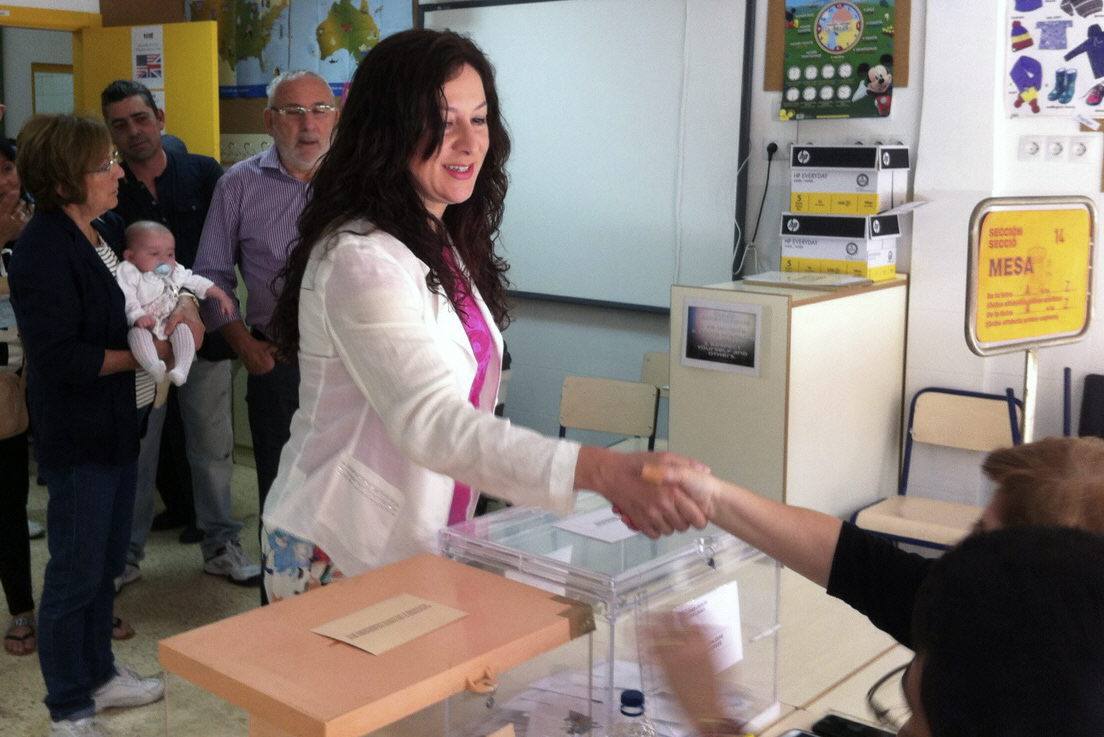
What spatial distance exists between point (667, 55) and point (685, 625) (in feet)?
11.6

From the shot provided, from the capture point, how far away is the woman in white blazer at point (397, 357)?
1459mm

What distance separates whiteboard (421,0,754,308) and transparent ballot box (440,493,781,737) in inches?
123

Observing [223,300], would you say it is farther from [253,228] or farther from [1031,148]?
[1031,148]

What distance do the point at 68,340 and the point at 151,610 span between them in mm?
1486

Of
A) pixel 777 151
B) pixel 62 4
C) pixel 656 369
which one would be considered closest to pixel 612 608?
pixel 656 369

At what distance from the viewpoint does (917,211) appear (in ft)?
13.9

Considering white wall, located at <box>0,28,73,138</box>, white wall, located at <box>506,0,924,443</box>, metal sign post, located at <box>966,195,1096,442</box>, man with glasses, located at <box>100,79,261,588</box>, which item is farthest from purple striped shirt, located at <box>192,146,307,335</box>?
white wall, located at <box>0,28,73,138</box>

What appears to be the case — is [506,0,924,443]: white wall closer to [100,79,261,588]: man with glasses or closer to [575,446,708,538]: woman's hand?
[100,79,261,588]: man with glasses

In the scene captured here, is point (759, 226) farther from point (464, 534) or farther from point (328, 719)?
point (328, 719)

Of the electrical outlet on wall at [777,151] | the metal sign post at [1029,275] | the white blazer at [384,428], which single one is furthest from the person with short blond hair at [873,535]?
the electrical outlet on wall at [777,151]

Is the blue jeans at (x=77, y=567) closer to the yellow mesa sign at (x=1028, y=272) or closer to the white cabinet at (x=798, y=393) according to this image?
the white cabinet at (x=798, y=393)

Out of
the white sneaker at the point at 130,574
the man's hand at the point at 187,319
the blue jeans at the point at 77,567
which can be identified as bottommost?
the white sneaker at the point at 130,574

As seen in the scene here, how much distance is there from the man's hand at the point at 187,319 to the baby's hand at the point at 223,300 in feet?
0.61

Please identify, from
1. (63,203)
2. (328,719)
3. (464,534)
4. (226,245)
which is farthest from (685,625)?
(226,245)
